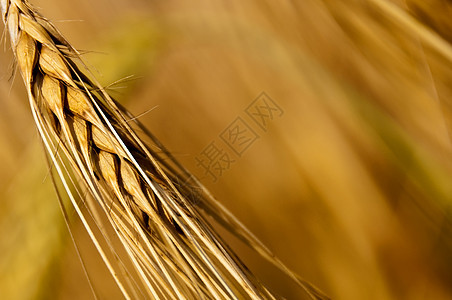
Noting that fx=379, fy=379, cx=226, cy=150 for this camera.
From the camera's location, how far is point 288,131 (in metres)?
0.60

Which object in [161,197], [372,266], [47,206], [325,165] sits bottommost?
[372,266]

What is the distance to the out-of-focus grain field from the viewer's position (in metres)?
0.57

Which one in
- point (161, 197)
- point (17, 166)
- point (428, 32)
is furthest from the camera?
point (17, 166)

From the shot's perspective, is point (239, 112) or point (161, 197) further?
point (239, 112)

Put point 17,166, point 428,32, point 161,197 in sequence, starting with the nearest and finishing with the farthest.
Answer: point 161,197, point 428,32, point 17,166

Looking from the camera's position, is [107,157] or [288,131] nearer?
[107,157]

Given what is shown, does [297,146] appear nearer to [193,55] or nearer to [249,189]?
[249,189]

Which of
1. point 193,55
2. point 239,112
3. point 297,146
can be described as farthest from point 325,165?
point 193,55

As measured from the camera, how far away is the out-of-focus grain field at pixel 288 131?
57 cm

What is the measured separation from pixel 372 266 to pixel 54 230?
49cm

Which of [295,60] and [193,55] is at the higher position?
[193,55]

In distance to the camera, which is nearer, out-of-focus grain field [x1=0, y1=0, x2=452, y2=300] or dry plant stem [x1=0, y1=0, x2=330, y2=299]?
dry plant stem [x1=0, y1=0, x2=330, y2=299]

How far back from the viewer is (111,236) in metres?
0.59

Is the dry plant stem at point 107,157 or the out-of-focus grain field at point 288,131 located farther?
the out-of-focus grain field at point 288,131
